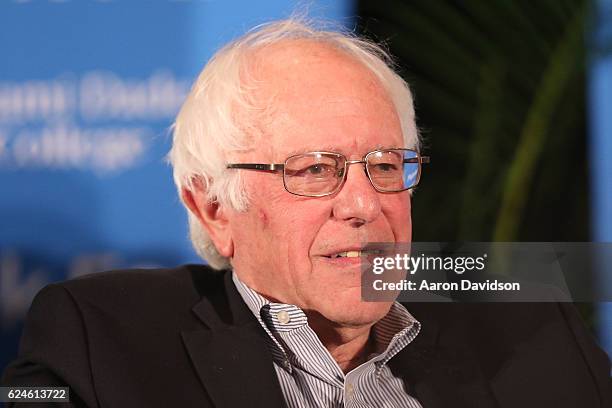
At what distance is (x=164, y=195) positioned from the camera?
1815 millimetres

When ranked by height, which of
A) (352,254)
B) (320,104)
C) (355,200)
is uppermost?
(320,104)

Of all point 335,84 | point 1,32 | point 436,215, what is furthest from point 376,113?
point 1,32

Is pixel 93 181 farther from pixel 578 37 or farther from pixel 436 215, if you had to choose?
pixel 578 37

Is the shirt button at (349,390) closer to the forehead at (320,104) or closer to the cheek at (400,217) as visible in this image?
the cheek at (400,217)

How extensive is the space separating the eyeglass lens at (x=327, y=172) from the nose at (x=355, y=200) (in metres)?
0.02

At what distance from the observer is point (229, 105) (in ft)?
5.08

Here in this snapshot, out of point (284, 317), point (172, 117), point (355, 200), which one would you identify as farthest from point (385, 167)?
point (172, 117)

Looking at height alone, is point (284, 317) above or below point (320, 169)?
below

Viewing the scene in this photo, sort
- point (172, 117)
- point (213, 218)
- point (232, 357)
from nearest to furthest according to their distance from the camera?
point (232, 357), point (213, 218), point (172, 117)

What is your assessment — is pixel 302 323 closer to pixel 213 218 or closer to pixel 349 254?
pixel 349 254

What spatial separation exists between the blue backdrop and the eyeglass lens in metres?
0.44

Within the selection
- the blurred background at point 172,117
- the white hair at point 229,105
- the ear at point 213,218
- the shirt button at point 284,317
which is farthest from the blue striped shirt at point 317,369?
the blurred background at point 172,117

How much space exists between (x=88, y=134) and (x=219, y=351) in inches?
27.5

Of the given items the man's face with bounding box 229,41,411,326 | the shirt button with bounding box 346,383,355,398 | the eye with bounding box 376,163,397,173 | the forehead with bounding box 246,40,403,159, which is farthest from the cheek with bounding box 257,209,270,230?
the shirt button with bounding box 346,383,355,398
